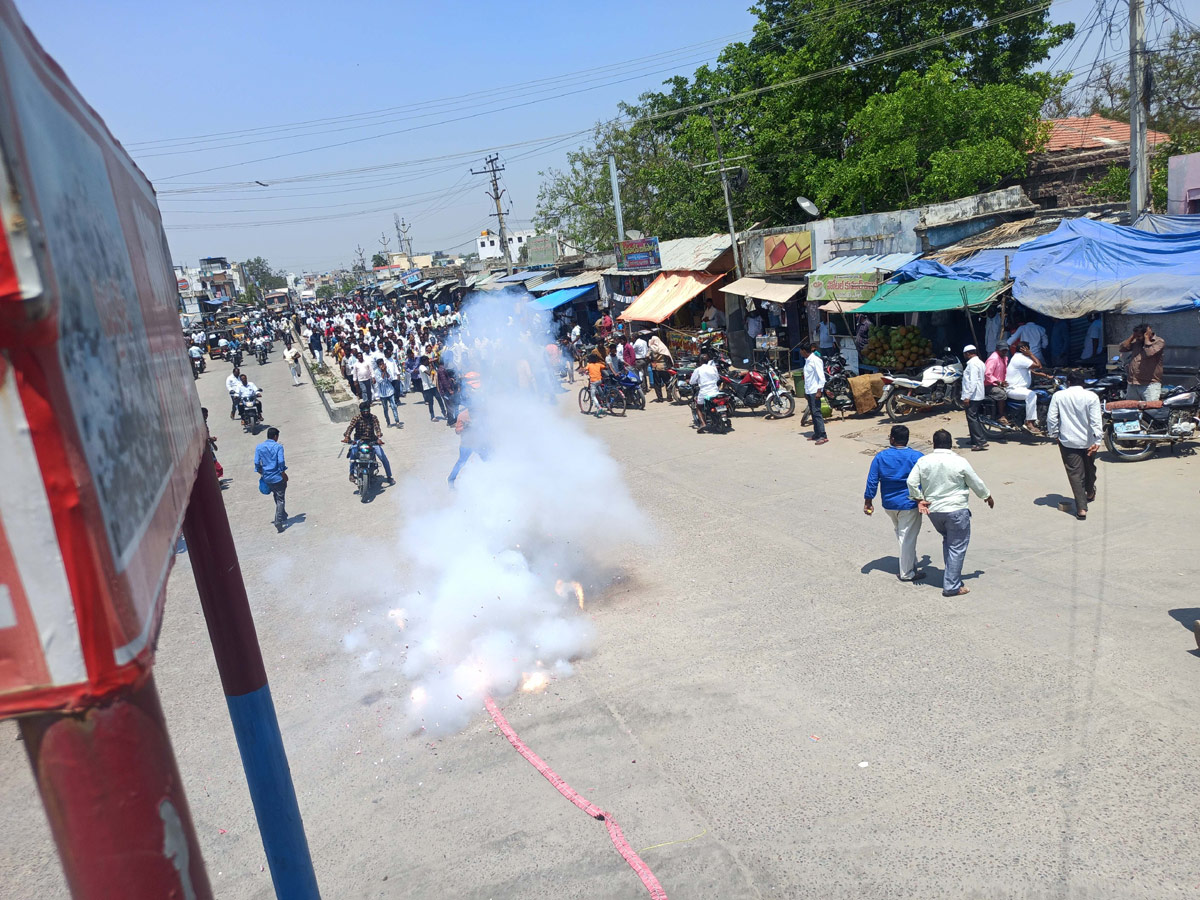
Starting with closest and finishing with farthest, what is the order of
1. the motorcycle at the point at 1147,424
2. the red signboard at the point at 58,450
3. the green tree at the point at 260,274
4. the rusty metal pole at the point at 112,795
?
the red signboard at the point at 58,450 → the rusty metal pole at the point at 112,795 → the motorcycle at the point at 1147,424 → the green tree at the point at 260,274

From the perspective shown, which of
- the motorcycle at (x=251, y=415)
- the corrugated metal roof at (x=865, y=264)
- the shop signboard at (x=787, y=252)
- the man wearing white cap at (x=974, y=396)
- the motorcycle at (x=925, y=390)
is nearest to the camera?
the man wearing white cap at (x=974, y=396)

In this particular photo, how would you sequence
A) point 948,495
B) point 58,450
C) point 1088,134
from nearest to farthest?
point 58,450 → point 948,495 → point 1088,134

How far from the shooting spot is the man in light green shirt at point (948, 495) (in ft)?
22.9

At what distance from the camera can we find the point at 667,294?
2256 centimetres

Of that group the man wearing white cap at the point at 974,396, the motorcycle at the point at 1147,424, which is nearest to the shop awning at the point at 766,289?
the man wearing white cap at the point at 974,396

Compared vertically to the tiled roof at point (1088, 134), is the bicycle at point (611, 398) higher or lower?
lower

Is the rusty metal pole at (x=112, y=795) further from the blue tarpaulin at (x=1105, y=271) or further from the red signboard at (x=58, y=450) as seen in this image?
the blue tarpaulin at (x=1105, y=271)

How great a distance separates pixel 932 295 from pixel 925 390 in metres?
1.65

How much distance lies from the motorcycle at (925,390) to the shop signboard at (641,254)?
11.4 metres

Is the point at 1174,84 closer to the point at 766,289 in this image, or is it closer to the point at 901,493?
the point at 766,289

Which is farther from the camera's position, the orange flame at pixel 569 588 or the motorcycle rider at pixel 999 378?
the motorcycle rider at pixel 999 378

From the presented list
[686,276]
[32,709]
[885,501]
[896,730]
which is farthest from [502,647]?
[686,276]

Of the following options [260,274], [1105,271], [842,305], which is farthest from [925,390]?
[260,274]

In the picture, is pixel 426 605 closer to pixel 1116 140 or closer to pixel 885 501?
pixel 885 501
